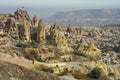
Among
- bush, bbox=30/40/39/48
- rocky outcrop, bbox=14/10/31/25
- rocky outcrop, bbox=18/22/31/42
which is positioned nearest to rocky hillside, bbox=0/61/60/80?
bush, bbox=30/40/39/48

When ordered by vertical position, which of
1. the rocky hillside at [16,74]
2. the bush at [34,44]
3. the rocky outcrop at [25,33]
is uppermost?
the rocky hillside at [16,74]

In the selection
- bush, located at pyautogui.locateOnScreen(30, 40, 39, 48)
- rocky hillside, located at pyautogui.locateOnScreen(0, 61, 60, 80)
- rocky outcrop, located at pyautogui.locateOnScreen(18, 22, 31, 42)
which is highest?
rocky hillside, located at pyautogui.locateOnScreen(0, 61, 60, 80)

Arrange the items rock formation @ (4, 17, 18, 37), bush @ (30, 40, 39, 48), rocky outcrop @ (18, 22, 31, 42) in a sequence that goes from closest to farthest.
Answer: bush @ (30, 40, 39, 48)
rocky outcrop @ (18, 22, 31, 42)
rock formation @ (4, 17, 18, 37)

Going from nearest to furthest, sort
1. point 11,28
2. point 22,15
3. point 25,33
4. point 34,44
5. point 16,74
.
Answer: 1. point 16,74
2. point 34,44
3. point 25,33
4. point 11,28
5. point 22,15

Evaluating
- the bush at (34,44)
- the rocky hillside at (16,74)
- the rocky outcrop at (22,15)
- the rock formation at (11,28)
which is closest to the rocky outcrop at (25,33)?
the rock formation at (11,28)

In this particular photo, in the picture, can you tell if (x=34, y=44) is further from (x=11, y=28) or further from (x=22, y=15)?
(x=22, y=15)

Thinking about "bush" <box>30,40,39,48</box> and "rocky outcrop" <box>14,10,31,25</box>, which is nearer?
"bush" <box>30,40,39,48</box>

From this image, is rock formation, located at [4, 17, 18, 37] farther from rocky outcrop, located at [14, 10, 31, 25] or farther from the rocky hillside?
the rocky hillside

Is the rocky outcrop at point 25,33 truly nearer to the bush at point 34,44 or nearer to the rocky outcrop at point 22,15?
the bush at point 34,44

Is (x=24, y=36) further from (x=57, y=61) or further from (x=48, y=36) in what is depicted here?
(x=57, y=61)

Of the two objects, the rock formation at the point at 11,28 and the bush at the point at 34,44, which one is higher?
the rock formation at the point at 11,28

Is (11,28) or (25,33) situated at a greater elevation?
(25,33)

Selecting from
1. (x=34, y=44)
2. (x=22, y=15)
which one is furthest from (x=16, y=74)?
(x=22, y=15)

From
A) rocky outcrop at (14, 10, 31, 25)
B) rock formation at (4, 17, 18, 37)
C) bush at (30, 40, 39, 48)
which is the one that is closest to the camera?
bush at (30, 40, 39, 48)
